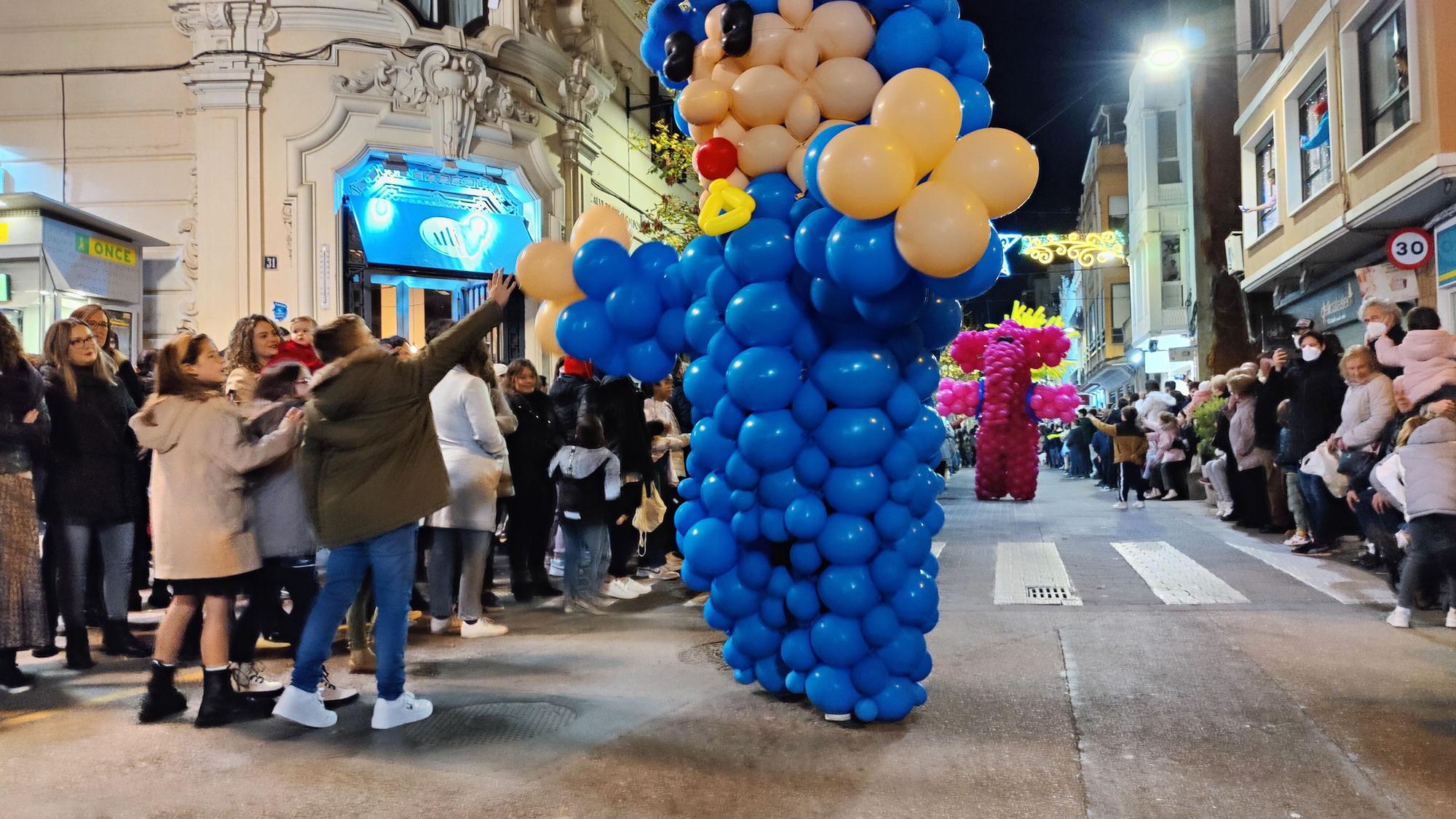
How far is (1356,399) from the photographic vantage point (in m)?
7.05

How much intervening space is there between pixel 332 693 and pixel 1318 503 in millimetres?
8329

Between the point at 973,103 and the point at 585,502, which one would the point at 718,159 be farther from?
the point at 585,502

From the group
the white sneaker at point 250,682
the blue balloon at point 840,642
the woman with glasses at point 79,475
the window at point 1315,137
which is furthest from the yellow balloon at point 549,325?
the window at point 1315,137

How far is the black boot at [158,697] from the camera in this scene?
4.52 meters

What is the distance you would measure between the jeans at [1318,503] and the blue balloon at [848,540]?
642cm

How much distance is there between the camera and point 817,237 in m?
4.07

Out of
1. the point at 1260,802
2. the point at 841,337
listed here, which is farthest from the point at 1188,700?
the point at 841,337

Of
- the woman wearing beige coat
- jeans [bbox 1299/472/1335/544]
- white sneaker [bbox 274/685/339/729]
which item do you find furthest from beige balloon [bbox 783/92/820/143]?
jeans [bbox 1299/472/1335/544]

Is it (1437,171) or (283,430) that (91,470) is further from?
(1437,171)

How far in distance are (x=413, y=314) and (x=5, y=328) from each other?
41.6ft

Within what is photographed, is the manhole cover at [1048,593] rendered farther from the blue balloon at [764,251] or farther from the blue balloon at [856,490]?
the blue balloon at [764,251]

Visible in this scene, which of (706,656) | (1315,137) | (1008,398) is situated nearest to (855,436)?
(706,656)

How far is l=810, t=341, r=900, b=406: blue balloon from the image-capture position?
4219mm

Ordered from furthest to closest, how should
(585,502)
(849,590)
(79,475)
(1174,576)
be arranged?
(1174,576), (585,502), (79,475), (849,590)
